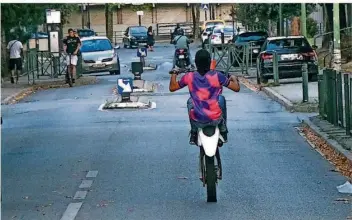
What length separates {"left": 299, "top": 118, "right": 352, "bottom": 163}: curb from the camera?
14150 mm

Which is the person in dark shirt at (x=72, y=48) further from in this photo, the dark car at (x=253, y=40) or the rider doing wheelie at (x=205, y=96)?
the rider doing wheelie at (x=205, y=96)

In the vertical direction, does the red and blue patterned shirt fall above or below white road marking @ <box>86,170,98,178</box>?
above

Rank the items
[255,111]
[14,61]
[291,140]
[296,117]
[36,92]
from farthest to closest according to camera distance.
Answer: [14,61] → [36,92] → [255,111] → [296,117] → [291,140]

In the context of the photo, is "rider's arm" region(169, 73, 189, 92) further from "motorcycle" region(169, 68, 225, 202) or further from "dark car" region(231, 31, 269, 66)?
"dark car" region(231, 31, 269, 66)

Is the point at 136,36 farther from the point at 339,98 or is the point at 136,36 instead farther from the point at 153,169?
the point at 153,169

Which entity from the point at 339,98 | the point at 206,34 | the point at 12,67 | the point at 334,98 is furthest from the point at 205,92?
the point at 206,34

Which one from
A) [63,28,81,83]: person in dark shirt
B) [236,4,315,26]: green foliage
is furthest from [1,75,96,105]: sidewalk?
[236,4,315,26]: green foliage

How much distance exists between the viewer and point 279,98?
2503 cm

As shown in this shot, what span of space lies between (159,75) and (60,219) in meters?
30.1

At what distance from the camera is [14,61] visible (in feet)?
116

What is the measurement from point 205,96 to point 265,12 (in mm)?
36241

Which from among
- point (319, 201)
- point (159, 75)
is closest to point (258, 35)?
point (159, 75)

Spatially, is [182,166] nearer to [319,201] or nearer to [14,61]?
[319,201]

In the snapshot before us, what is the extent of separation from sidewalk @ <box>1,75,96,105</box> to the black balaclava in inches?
689
